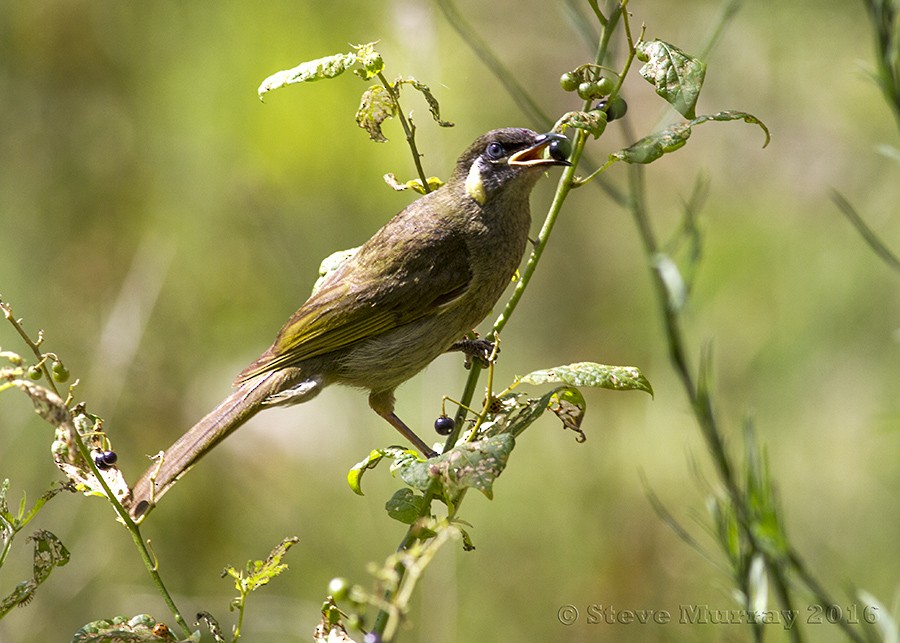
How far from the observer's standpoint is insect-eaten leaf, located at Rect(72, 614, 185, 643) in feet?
6.01

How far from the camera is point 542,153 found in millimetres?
3539

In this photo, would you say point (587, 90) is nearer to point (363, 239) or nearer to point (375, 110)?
point (375, 110)

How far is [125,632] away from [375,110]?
4.26 ft

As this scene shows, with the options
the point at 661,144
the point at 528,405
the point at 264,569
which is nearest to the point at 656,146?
the point at 661,144

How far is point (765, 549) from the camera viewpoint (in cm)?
233

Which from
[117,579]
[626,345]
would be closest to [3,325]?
[117,579]

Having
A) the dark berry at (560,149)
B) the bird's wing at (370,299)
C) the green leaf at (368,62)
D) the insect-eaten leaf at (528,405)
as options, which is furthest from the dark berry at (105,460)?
the dark berry at (560,149)

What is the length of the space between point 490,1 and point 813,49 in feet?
6.61

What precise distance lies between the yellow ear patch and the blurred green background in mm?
1171

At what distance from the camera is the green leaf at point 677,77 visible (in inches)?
74.5

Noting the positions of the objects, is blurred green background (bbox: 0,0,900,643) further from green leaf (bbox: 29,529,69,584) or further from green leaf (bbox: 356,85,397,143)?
green leaf (bbox: 29,529,69,584)

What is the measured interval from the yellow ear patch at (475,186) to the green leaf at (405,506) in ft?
5.91

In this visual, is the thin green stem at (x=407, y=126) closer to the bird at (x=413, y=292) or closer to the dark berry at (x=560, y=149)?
the dark berry at (x=560, y=149)

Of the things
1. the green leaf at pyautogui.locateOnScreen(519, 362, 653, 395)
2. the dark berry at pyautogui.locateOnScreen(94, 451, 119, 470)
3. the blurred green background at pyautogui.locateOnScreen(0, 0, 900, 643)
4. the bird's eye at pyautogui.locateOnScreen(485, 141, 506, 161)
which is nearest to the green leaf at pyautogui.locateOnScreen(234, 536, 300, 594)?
the dark berry at pyautogui.locateOnScreen(94, 451, 119, 470)
